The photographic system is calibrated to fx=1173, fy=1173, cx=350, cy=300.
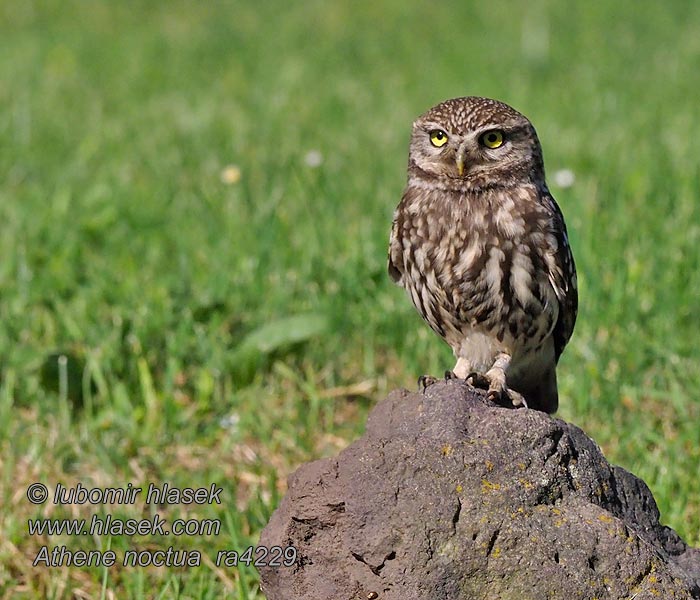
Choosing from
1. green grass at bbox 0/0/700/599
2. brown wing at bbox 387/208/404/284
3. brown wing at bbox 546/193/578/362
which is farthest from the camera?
green grass at bbox 0/0/700/599

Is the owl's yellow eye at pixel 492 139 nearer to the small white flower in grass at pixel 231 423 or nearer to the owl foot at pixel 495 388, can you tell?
the owl foot at pixel 495 388

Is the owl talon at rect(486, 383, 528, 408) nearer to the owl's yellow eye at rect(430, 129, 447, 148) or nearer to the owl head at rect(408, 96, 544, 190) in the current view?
the owl head at rect(408, 96, 544, 190)

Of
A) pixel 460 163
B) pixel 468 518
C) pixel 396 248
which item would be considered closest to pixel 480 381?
pixel 396 248

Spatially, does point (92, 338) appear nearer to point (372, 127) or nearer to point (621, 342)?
point (621, 342)

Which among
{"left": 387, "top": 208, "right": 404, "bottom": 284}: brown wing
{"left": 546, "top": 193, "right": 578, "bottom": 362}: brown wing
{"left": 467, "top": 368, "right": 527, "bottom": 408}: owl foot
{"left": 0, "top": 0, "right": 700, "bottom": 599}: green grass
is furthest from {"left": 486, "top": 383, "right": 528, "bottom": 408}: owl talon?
{"left": 0, "top": 0, "right": 700, "bottom": 599}: green grass

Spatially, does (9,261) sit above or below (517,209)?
below

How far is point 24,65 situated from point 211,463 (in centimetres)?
648

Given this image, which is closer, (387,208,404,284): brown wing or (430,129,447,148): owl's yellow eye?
(430,129,447,148): owl's yellow eye

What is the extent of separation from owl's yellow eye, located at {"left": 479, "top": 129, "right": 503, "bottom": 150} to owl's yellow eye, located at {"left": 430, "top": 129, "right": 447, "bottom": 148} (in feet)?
0.42

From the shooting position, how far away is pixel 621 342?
5184mm

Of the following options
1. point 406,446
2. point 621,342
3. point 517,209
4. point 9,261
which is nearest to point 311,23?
point 9,261

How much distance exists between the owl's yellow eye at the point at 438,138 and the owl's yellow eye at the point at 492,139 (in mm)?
127

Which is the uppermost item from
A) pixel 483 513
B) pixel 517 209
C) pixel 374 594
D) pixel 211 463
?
pixel 517 209

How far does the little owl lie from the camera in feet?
12.2
